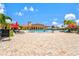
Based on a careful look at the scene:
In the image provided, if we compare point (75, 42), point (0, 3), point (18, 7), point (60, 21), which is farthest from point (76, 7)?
point (0, 3)

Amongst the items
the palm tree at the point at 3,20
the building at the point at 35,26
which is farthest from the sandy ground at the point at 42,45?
the palm tree at the point at 3,20

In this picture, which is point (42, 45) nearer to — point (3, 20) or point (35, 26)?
point (35, 26)

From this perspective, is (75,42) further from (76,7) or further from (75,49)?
(76,7)

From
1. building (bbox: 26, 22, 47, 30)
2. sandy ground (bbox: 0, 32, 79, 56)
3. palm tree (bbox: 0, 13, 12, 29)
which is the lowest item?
sandy ground (bbox: 0, 32, 79, 56)

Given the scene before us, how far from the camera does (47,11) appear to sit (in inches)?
155

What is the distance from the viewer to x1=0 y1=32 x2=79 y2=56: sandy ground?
3.77 m

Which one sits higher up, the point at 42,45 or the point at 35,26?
the point at 35,26

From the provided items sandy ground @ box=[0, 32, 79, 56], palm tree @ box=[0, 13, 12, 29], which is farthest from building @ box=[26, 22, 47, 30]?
palm tree @ box=[0, 13, 12, 29]

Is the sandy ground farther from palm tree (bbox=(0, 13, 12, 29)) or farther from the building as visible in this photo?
palm tree (bbox=(0, 13, 12, 29))

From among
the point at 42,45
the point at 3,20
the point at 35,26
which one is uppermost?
the point at 3,20

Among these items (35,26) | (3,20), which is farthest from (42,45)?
(3,20)

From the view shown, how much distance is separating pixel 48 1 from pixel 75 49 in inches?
37.5

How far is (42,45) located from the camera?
390cm

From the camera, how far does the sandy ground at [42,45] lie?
3.77 meters
